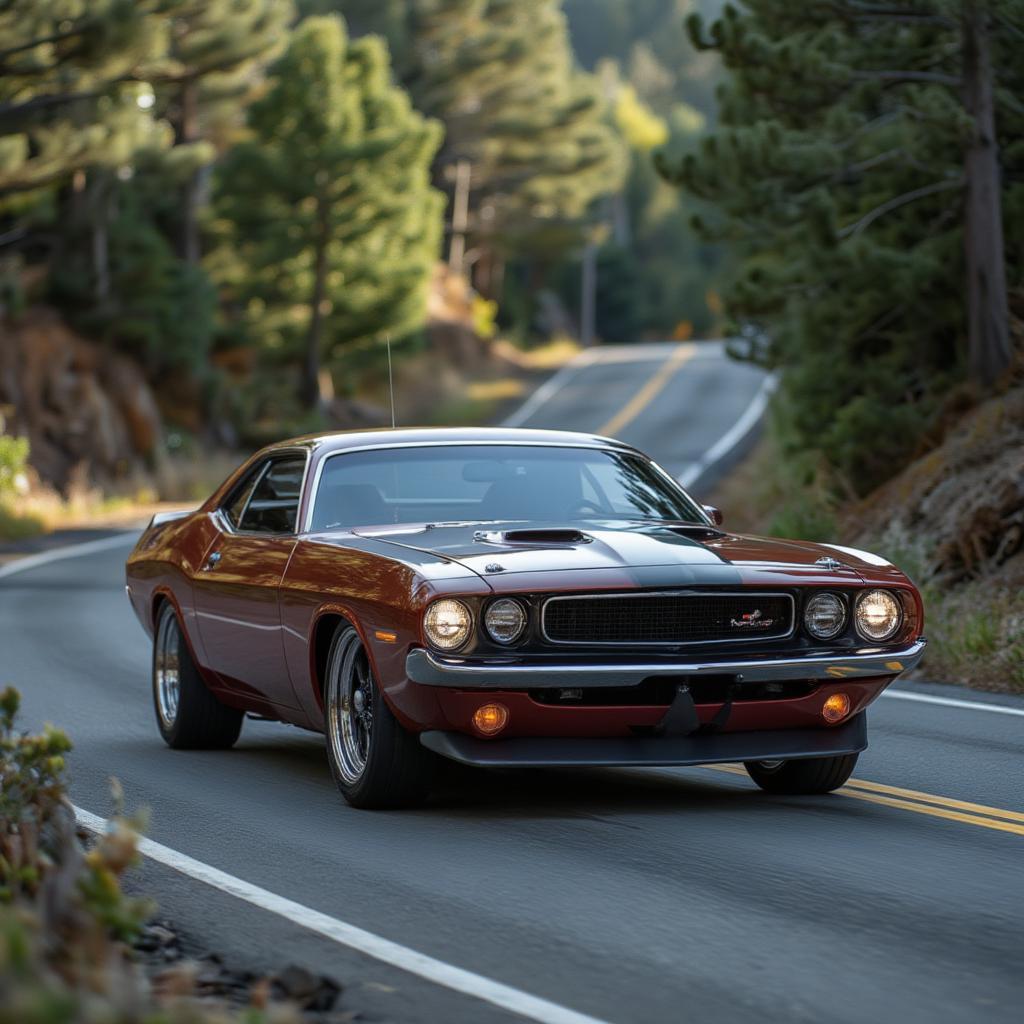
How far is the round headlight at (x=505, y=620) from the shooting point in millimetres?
7457

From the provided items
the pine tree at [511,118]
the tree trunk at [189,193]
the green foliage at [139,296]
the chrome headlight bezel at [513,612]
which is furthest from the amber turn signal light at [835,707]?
the pine tree at [511,118]

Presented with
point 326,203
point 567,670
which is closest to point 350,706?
point 567,670

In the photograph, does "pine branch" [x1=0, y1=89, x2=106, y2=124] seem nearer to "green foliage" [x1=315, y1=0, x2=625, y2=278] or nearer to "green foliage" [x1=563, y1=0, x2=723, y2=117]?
"green foliage" [x1=315, y1=0, x2=625, y2=278]

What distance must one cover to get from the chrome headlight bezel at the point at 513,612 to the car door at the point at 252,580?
4.84 ft

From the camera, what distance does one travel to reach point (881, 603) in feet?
26.7

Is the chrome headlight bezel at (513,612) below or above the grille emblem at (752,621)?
above

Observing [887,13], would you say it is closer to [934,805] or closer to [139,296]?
[934,805]

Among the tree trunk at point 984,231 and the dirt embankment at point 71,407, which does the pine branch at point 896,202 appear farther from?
the dirt embankment at point 71,407

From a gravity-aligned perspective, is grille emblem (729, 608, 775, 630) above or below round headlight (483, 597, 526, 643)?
below

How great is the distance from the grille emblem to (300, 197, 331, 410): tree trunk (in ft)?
150

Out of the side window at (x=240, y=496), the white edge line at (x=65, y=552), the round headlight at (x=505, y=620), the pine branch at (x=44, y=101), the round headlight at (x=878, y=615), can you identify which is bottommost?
the white edge line at (x=65, y=552)

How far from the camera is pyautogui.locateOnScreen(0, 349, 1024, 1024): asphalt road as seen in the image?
205 inches

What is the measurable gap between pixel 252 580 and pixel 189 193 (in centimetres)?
4401

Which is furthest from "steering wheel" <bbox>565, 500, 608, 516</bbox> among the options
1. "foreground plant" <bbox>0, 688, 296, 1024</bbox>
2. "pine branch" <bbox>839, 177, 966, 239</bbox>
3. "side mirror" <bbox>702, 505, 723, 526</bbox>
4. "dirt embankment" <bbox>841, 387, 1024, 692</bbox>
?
"pine branch" <bbox>839, 177, 966, 239</bbox>
